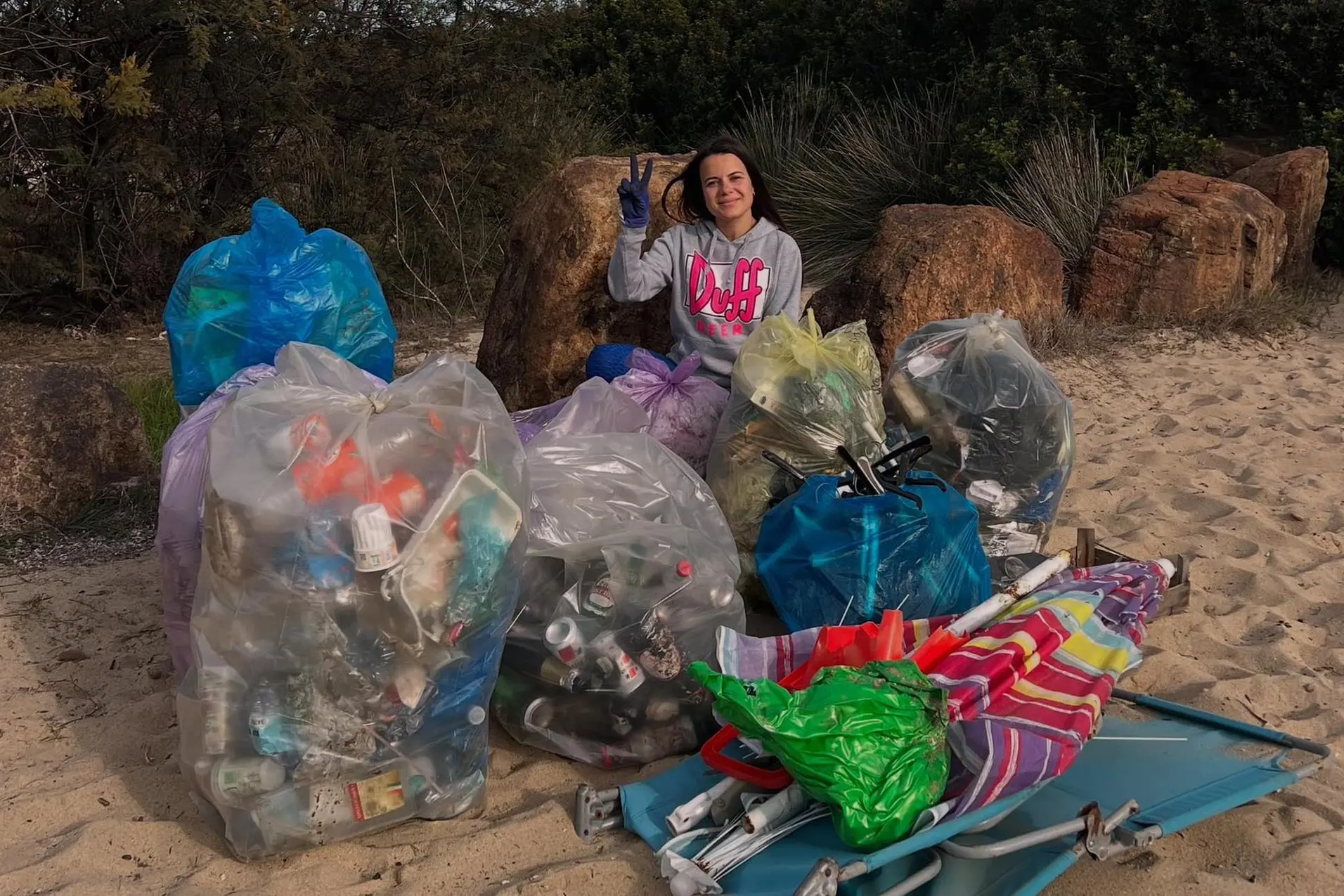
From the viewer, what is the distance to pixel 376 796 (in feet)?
6.45

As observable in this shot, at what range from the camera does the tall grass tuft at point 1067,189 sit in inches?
253

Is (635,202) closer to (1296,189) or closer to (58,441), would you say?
(58,441)

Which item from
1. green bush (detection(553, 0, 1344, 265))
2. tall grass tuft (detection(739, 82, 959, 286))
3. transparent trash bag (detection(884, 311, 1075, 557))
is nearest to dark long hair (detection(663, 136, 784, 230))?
transparent trash bag (detection(884, 311, 1075, 557))

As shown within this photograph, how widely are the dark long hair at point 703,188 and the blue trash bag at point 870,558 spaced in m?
1.41

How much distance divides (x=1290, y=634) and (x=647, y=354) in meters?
1.97

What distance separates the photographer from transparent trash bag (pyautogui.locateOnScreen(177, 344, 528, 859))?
1.90 metres

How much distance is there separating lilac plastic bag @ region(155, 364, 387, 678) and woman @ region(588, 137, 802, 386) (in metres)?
1.27

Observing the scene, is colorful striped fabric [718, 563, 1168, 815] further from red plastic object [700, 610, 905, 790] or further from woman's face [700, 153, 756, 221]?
woman's face [700, 153, 756, 221]

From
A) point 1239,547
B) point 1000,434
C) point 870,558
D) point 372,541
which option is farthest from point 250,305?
point 1239,547

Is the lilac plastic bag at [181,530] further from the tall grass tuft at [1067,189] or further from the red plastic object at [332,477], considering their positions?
the tall grass tuft at [1067,189]

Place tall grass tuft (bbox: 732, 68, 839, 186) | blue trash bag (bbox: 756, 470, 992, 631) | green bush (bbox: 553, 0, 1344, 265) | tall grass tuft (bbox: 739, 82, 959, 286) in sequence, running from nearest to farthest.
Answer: blue trash bag (bbox: 756, 470, 992, 631), green bush (bbox: 553, 0, 1344, 265), tall grass tuft (bbox: 739, 82, 959, 286), tall grass tuft (bbox: 732, 68, 839, 186)

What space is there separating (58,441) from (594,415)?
6.53ft

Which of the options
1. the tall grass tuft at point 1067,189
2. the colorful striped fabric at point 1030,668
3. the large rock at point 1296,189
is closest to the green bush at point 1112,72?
the tall grass tuft at point 1067,189

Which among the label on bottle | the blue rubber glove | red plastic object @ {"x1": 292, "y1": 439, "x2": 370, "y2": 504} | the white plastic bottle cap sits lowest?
the label on bottle
